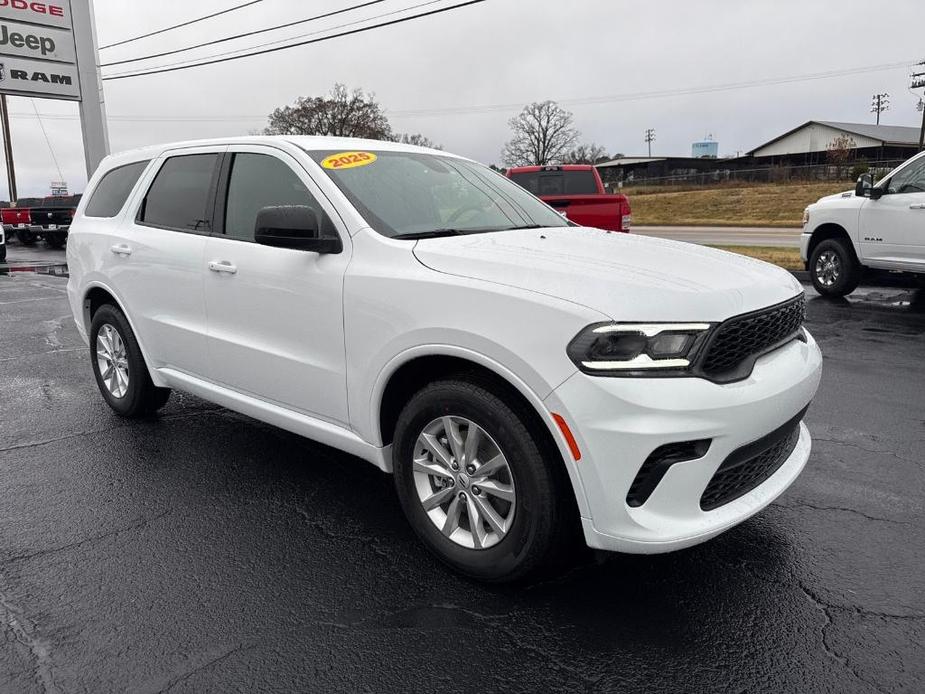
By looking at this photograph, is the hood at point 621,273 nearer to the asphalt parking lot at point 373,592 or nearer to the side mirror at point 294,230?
the side mirror at point 294,230

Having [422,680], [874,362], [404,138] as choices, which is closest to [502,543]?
[422,680]

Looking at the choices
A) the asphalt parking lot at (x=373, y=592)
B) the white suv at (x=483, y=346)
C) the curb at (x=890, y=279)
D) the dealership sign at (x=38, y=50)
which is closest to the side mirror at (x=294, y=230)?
the white suv at (x=483, y=346)

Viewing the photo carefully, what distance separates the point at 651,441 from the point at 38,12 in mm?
22705

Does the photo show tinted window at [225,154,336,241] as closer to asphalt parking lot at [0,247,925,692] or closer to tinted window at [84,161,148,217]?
tinted window at [84,161,148,217]

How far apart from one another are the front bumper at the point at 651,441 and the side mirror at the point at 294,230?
136 centimetres

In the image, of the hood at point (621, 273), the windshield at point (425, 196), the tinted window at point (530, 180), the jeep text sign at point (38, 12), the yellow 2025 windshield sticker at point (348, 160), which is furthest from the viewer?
the jeep text sign at point (38, 12)

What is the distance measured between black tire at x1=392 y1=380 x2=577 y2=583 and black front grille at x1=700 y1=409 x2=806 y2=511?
0.52 metres

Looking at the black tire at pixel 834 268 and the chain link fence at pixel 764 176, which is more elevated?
the chain link fence at pixel 764 176

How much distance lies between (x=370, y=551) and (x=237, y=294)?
150cm

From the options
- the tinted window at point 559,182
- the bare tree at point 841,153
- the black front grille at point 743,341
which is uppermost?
the bare tree at point 841,153

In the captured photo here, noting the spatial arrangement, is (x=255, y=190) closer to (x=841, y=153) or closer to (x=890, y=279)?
(x=890, y=279)

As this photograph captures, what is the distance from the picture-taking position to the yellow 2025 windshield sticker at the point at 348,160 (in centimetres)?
357

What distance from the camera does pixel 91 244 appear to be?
496cm

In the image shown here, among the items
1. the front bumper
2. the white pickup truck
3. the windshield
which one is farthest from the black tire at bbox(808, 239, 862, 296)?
the front bumper
